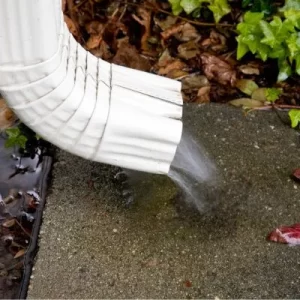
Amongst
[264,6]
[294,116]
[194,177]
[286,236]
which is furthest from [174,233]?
[264,6]

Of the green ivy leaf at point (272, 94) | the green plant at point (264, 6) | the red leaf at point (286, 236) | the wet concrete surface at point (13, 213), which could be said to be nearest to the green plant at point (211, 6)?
the green plant at point (264, 6)

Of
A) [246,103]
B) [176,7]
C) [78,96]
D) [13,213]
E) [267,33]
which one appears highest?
[78,96]

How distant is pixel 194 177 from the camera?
2.46 m

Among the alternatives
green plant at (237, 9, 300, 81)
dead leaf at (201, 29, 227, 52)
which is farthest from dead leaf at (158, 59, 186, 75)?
green plant at (237, 9, 300, 81)

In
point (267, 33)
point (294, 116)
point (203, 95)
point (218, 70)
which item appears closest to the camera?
point (294, 116)

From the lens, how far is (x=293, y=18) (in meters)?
2.87

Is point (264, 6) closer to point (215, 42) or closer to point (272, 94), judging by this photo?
point (215, 42)

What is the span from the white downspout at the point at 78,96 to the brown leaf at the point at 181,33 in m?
0.90

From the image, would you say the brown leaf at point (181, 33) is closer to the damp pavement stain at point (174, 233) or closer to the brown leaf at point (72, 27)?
the brown leaf at point (72, 27)

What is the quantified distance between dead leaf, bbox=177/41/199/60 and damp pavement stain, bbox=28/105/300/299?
0.59 meters

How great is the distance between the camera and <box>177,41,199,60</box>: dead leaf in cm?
315

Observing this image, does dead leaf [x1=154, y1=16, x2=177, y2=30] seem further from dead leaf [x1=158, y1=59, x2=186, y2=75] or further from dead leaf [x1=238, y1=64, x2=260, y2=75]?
dead leaf [x1=238, y1=64, x2=260, y2=75]

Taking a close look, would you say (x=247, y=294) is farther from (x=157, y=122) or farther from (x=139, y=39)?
(x=139, y=39)

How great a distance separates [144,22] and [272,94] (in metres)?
0.70
